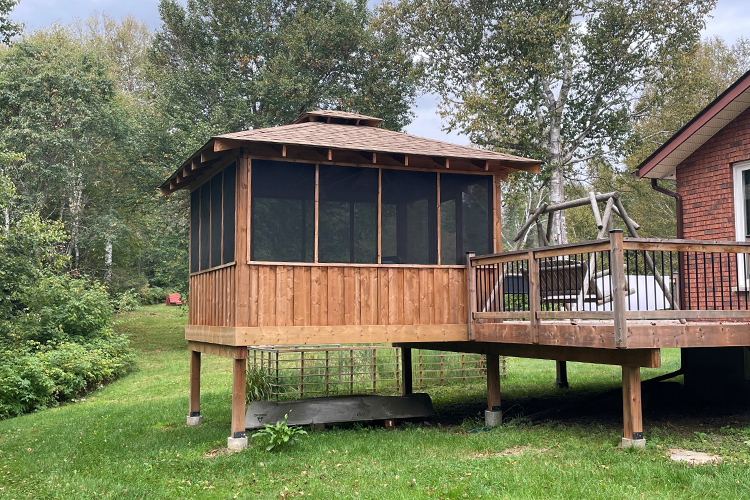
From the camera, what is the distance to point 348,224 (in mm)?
9773

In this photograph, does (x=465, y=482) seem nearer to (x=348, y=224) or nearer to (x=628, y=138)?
(x=348, y=224)

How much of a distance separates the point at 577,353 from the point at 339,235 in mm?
3488

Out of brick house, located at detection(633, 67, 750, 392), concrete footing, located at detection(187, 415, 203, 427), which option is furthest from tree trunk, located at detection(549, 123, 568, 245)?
concrete footing, located at detection(187, 415, 203, 427)

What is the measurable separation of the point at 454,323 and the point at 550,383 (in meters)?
6.15

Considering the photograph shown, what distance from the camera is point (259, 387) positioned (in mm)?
14008

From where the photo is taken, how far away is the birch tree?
22875 millimetres

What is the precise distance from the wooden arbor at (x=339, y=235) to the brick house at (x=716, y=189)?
2899mm

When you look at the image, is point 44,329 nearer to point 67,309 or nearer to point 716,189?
point 67,309

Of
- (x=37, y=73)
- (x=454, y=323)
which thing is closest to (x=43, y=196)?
(x=37, y=73)

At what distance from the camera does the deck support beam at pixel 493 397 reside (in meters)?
10.6

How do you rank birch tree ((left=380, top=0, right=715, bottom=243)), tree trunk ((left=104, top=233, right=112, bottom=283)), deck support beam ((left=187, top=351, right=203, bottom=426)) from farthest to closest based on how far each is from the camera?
tree trunk ((left=104, top=233, right=112, bottom=283))
birch tree ((left=380, top=0, right=715, bottom=243))
deck support beam ((left=187, top=351, right=203, bottom=426))

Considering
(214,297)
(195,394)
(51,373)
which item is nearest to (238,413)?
(214,297)

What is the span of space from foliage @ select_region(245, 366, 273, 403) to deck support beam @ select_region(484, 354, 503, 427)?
4712mm

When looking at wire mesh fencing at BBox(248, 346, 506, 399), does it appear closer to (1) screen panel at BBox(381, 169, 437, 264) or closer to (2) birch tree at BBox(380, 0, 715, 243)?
(1) screen panel at BBox(381, 169, 437, 264)
